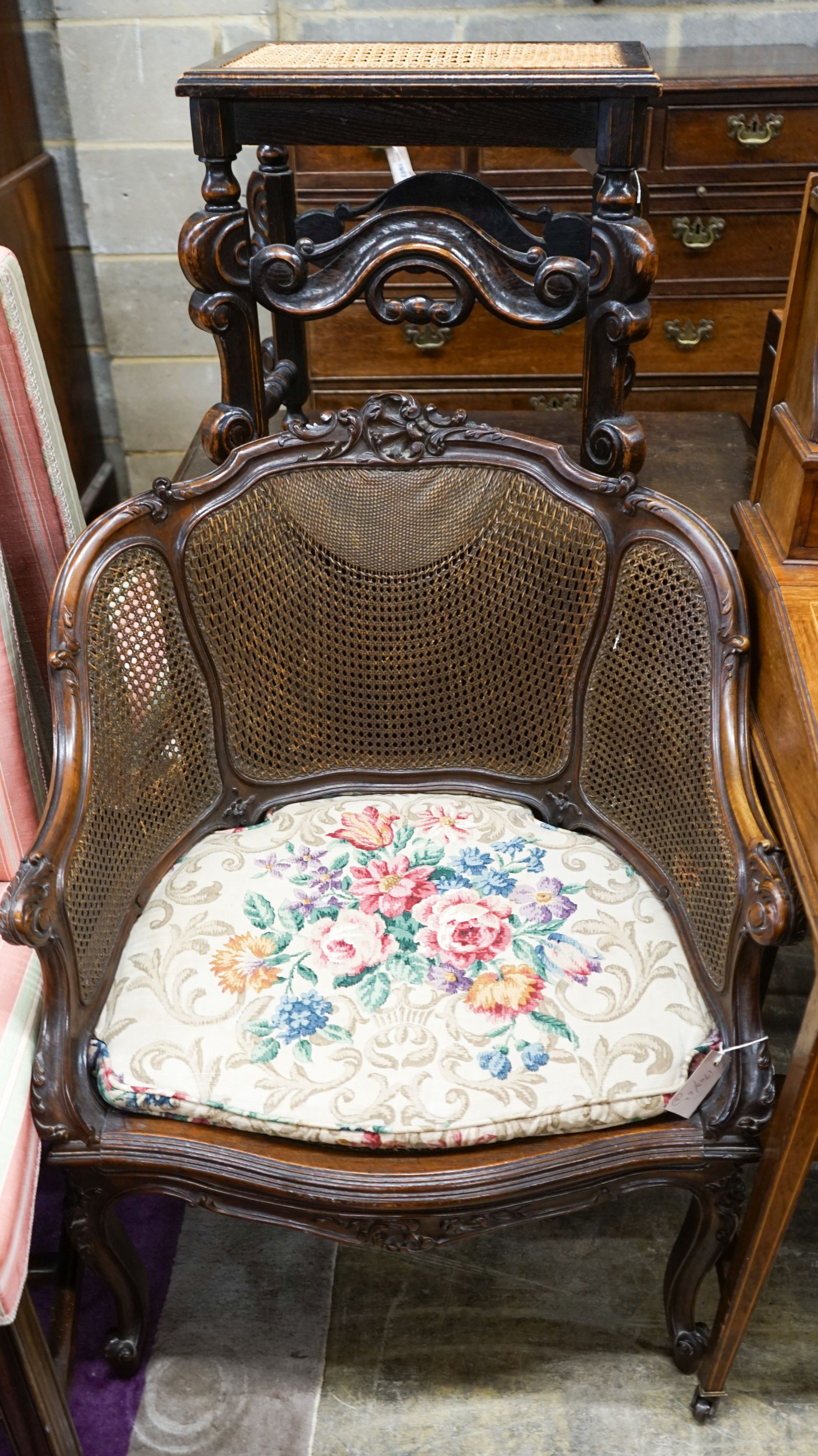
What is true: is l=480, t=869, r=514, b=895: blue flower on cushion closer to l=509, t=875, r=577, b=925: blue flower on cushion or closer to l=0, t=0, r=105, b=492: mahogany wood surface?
l=509, t=875, r=577, b=925: blue flower on cushion

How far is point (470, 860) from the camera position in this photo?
5.03 feet

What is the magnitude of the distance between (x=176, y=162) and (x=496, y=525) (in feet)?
5.26

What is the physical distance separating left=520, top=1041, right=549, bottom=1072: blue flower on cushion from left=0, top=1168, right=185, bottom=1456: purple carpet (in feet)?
2.24

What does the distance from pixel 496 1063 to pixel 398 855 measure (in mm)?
353

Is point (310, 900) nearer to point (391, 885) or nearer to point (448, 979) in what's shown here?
point (391, 885)

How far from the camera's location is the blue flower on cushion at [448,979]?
1.36 m

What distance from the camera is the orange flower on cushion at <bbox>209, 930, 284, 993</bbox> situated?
1.37 m

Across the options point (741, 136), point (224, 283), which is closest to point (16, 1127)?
point (224, 283)

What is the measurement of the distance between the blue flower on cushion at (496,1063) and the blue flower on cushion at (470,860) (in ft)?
0.92

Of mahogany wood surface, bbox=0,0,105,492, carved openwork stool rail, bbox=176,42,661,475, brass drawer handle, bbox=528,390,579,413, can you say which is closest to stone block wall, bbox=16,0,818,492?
mahogany wood surface, bbox=0,0,105,492

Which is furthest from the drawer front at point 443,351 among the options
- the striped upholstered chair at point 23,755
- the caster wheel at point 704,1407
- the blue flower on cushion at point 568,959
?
the caster wheel at point 704,1407

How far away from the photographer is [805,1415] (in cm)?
149

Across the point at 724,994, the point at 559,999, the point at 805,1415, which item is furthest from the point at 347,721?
the point at 805,1415

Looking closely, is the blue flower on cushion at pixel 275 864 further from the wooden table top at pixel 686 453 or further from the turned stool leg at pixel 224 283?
the wooden table top at pixel 686 453
